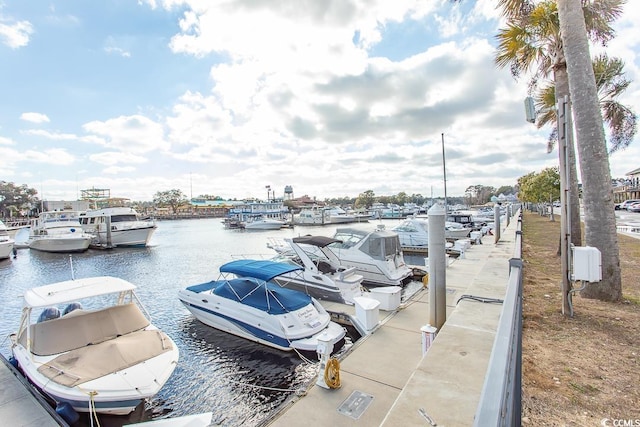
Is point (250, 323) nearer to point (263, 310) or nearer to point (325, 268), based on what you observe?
point (263, 310)

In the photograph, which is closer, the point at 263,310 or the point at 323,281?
the point at 263,310

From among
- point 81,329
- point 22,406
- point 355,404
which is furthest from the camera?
point 81,329

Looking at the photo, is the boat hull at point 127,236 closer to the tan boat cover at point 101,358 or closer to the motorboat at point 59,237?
the motorboat at point 59,237

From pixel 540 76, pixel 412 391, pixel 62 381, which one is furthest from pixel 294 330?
pixel 540 76

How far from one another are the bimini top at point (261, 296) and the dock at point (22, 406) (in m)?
4.32

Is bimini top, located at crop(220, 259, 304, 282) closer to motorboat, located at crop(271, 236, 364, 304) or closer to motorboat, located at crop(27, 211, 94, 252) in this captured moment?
motorboat, located at crop(271, 236, 364, 304)

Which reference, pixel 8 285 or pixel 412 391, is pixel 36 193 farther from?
pixel 412 391

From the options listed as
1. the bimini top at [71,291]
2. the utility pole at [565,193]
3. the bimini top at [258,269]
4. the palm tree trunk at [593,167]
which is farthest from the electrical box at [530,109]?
the bimini top at [71,291]

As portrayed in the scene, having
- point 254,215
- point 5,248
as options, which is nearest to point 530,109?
point 5,248

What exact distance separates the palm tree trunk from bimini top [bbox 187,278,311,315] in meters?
6.51

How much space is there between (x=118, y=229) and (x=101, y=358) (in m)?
33.8

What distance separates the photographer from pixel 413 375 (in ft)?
10.7

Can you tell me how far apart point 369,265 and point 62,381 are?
10.3 metres

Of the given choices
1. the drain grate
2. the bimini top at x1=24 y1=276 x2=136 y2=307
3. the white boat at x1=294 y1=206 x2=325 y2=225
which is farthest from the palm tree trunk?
the white boat at x1=294 y1=206 x2=325 y2=225
